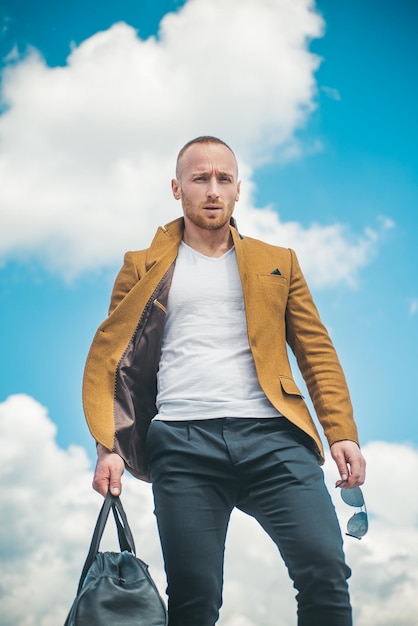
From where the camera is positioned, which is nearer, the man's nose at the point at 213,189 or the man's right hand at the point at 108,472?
the man's right hand at the point at 108,472

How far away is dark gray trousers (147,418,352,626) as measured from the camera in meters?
3.19

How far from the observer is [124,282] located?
416 centimetres

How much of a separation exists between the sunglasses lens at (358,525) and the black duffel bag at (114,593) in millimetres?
1092

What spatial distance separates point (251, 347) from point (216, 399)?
1.11 ft

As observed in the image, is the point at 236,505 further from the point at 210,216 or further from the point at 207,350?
the point at 210,216

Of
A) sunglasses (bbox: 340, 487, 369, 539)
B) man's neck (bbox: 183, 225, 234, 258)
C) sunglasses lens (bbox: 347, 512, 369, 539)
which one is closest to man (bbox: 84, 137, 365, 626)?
man's neck (bbox: 183, 225, 234, 258)

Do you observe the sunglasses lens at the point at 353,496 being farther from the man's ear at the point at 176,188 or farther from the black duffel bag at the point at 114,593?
the man's ear at the point at 176,188

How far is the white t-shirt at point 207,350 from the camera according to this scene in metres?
3.61

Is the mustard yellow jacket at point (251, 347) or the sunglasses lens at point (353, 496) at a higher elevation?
the mustard yellow jacket at point (251, 347)

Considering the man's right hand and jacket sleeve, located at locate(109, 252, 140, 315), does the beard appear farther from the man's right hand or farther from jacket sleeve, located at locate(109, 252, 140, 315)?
the man's right hand

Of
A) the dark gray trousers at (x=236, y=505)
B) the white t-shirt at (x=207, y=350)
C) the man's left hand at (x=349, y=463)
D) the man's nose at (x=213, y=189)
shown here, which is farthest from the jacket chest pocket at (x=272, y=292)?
the man's left hand at (x=349, y=463)

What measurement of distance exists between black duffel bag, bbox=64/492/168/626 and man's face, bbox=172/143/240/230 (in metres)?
1.71

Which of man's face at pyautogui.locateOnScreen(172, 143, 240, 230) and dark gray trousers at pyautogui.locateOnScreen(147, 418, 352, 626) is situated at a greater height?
man's face at pyautogui.locateOnScreen(172, 143, 240, 230)

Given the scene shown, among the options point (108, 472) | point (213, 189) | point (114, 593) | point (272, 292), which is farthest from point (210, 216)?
point (114, 593)
